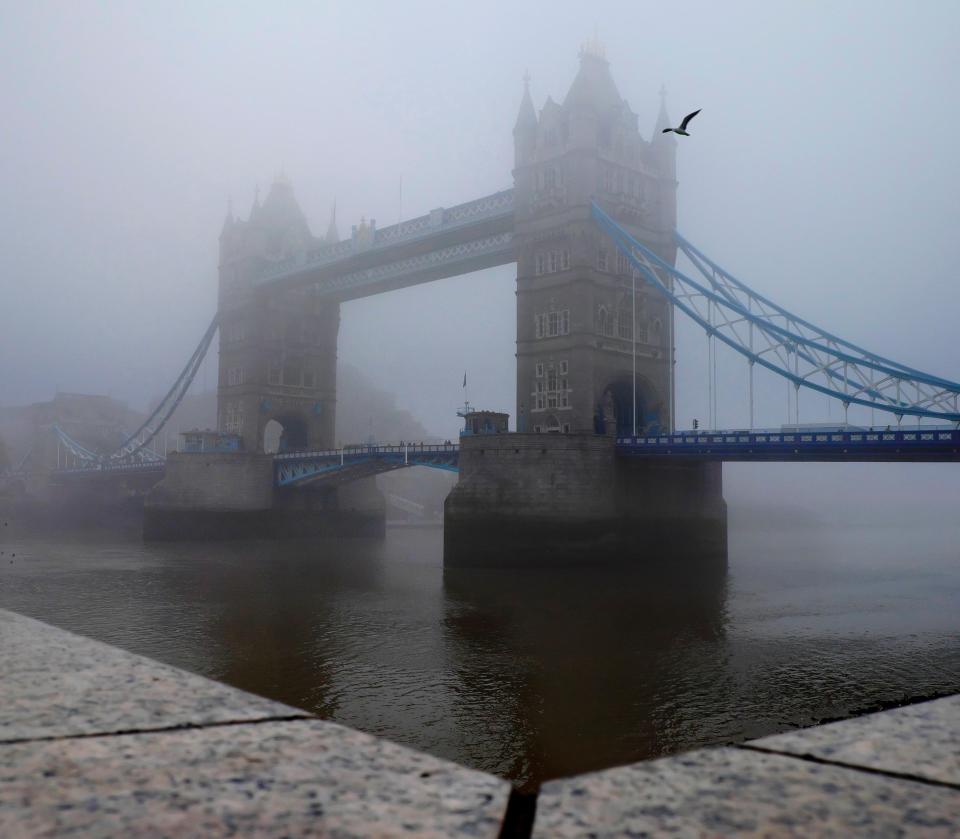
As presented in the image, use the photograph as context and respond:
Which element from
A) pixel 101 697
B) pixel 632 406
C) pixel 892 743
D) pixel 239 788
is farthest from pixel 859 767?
pixel 632 406

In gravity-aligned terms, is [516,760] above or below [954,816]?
below

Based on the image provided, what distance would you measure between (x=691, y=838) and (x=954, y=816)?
0.50 metres

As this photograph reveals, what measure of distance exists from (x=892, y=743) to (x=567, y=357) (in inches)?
1367

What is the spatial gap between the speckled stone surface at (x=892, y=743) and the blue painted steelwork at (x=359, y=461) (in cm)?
3449

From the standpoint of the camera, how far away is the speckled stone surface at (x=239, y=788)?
142cm

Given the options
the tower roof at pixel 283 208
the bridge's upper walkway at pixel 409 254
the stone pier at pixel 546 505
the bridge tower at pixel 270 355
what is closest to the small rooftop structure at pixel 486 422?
the stone pier at pixel 546 505

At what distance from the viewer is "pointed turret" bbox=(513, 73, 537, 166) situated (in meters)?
39.4

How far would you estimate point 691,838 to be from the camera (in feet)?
4.57

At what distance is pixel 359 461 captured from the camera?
141ft

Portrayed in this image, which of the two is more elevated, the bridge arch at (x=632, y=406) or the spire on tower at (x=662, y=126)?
the spire on tower at (x=662, y=126)

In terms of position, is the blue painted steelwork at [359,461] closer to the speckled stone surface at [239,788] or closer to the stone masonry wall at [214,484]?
the stone masonry wall at [214,484]

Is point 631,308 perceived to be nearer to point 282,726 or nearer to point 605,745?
point 605,745

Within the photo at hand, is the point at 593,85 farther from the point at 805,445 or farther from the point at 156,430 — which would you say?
the point at 156,430

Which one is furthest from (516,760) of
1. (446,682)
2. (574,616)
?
(574,616)
